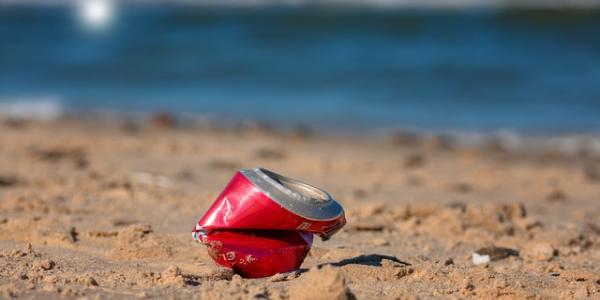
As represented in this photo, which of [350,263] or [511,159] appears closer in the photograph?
[350,263]

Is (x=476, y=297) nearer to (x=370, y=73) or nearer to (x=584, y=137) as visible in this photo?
(x=584, y=137)

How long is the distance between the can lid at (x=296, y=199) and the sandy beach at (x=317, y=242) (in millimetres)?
194

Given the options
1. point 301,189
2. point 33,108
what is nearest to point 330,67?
point 33,108

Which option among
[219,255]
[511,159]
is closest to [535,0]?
[511,159]

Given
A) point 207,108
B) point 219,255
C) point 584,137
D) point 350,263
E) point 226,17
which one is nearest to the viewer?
point 219,255

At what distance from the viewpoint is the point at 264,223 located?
10.1 feet

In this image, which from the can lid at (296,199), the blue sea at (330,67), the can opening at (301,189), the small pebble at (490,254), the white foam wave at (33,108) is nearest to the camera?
the can lid at (296,199)

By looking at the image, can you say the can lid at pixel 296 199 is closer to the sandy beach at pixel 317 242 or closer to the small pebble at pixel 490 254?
the sandy beach at pixel 317 242

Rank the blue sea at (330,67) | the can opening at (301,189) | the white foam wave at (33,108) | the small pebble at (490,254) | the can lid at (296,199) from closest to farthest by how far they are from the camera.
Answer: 1. the can lid at (296,199)
2. the can opening at (301,189)
3. the small pebble at (490,254)
4. the white foam wave at (33,108)
5. the blue sea at (330,67)

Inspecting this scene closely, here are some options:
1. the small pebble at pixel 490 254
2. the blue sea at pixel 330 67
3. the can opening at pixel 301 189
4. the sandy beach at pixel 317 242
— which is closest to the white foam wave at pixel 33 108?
the blue sea at pixel 330 67

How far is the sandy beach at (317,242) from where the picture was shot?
3.20 m

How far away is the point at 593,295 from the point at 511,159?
4226 millimetres

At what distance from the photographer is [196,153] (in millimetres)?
6836

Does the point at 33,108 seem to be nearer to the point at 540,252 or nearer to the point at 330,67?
the point at 330,67
